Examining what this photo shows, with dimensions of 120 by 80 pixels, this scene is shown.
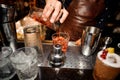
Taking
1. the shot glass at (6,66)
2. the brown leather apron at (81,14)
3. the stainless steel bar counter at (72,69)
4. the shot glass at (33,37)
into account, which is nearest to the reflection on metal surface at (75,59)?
the stainless steel bar counter at (72,69)

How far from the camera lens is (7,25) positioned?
3.32 ft

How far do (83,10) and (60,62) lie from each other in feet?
3.87

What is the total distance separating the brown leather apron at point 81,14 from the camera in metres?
2.07

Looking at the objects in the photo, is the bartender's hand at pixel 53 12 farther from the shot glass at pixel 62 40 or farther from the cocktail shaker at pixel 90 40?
the cocktail shaker at pixel 90 40

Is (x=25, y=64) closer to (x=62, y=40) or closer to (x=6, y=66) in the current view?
(x=6, y=66)

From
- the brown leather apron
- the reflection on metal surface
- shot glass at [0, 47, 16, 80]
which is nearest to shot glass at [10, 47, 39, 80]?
shot glass at [0, 47, 16, 80]

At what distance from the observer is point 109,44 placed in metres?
1.30

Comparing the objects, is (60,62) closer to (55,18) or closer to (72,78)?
(72,78)

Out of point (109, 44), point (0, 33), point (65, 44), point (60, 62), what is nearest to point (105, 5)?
point (109, 44)

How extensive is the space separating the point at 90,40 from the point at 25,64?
1.76ft

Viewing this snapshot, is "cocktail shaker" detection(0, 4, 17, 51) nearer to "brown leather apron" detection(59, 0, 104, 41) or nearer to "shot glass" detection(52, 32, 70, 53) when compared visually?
"shot glass" detection(52, 32, 70, 53)

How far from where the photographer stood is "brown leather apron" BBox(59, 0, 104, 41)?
2072 millimetres

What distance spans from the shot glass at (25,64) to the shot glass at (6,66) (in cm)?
4

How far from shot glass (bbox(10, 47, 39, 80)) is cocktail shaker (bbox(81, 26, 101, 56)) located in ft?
1.39
